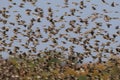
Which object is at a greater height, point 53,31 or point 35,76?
point 53,31

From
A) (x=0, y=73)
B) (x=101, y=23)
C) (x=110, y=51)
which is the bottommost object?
(x=0, y=73)

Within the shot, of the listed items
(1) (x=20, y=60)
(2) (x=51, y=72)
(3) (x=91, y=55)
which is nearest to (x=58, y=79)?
(2) (x=51, y=72)

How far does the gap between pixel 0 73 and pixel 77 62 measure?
423cm

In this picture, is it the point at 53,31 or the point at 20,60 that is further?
the point at 20,60

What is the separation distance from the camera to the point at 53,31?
21.6 metres

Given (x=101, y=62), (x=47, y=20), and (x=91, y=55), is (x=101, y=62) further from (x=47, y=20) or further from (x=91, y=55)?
(x=47, y=20)

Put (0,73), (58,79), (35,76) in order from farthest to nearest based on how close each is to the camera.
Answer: (0,73) → (35,76) → (58,79)

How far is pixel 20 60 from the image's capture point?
23.3m

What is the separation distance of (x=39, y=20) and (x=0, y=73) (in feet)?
12.8

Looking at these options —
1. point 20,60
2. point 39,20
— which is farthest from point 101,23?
point 20,60

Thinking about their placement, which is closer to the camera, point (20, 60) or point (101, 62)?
point (101, 62)

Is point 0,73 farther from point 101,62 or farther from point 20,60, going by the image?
point 101,62

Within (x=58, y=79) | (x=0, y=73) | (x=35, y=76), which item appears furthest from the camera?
(x=0, y=73)

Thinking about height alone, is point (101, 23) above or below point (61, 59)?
above
